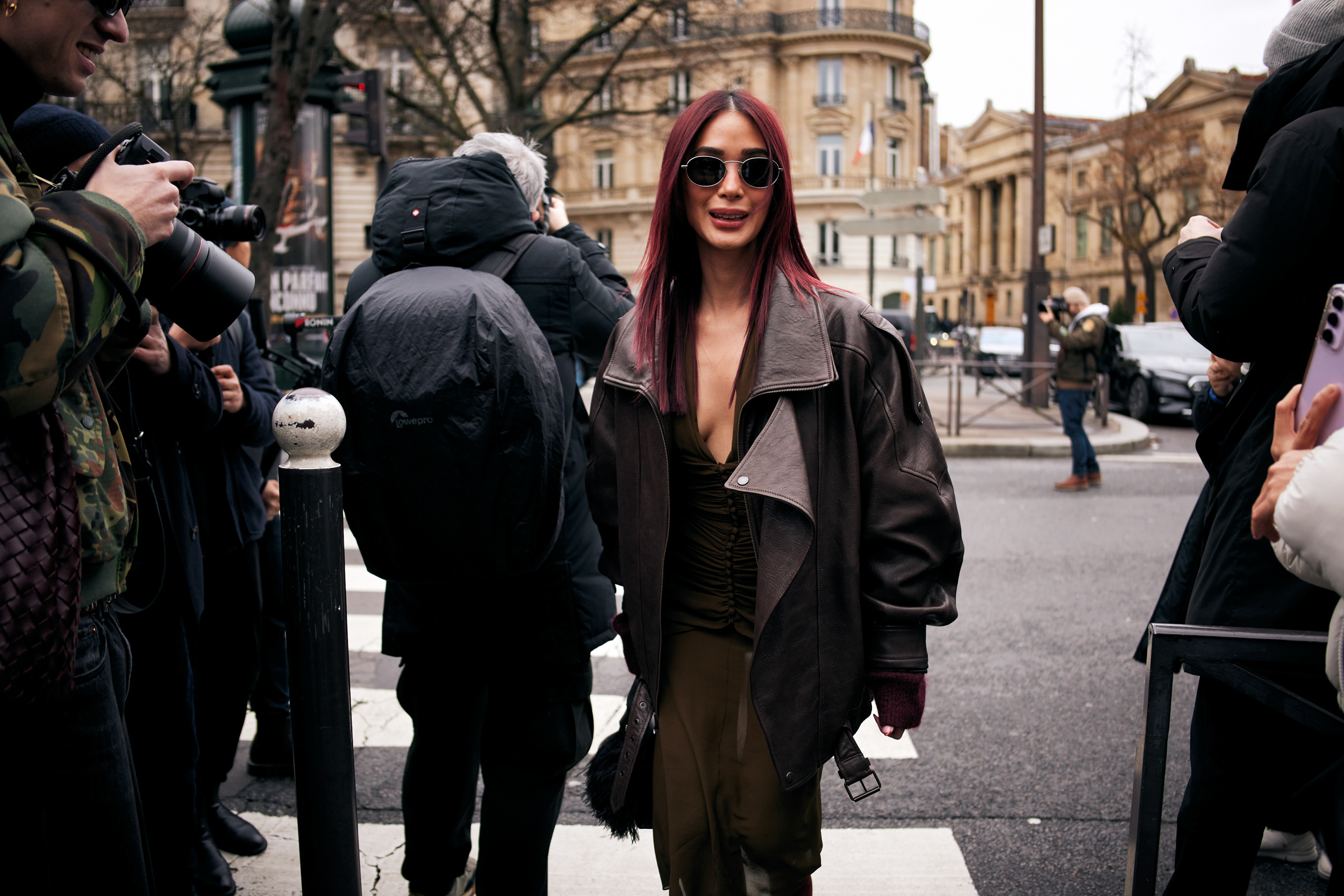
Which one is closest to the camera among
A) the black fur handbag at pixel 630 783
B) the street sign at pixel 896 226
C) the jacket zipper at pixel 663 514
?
the jacket zipper at pixel 663 514

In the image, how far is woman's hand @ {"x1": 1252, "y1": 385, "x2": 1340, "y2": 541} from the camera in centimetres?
170

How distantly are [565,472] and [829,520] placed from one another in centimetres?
89

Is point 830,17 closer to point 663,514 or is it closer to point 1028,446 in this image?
point 1028,446

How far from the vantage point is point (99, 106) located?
78.2ft

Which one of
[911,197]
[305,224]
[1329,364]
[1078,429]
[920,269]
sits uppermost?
[911,197]

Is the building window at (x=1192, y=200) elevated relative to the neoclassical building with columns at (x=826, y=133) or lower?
lower

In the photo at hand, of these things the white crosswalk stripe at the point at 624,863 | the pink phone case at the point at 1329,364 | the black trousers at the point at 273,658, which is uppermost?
the pink phone case at the point at 1329,364

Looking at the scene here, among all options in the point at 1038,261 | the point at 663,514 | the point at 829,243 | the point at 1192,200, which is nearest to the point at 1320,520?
the point at 663,514

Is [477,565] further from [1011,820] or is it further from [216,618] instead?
[1011,820]

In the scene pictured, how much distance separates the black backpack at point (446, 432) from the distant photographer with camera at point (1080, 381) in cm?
858

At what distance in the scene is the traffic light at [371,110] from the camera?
12789mm

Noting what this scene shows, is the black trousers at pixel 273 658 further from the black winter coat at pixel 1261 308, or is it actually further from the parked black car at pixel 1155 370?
the parked black car at pixel 1155 370

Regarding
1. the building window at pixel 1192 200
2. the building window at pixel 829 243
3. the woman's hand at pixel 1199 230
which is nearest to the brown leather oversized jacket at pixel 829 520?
the woman's hand at pixel 1199 230

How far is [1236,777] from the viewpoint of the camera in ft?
7.39
